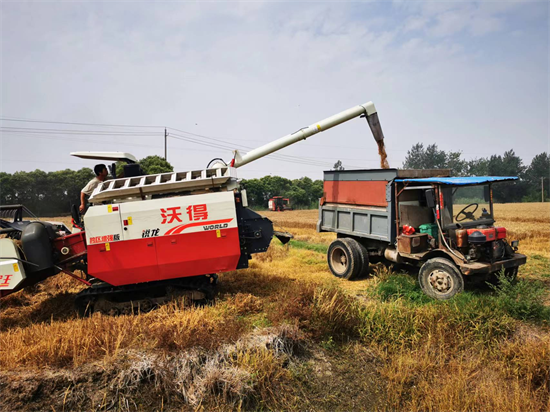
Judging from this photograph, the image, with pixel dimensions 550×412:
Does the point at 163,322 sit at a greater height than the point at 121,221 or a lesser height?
lesser

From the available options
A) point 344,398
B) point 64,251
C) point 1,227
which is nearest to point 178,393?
point 344,398

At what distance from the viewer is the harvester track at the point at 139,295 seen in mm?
6312

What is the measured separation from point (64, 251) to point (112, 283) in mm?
1107

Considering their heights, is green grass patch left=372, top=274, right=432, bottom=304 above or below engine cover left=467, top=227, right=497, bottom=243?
below

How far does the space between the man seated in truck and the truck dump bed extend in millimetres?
5559

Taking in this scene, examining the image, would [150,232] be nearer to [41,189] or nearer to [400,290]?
[400,290]

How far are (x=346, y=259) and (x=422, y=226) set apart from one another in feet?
6.90

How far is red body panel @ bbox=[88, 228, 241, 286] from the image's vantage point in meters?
6.05

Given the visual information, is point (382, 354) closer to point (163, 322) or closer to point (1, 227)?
point (163, 322)

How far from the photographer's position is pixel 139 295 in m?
6.66

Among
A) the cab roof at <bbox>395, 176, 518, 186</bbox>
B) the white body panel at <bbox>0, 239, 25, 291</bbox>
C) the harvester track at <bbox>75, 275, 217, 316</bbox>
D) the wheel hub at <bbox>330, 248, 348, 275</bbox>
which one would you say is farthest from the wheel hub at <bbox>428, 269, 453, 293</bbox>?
the white body panel at <bbox>0, 239, 25, 291</bbox>

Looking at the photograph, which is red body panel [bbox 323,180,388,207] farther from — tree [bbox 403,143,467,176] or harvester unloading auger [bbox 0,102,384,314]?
tree [bbox 403,143,467,176]

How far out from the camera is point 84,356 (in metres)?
4.16

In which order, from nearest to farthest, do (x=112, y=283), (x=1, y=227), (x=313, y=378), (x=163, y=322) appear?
(x=313, y=378) < (x=163, y=322) < (x=112, y=283) < (x=1, y=227)
